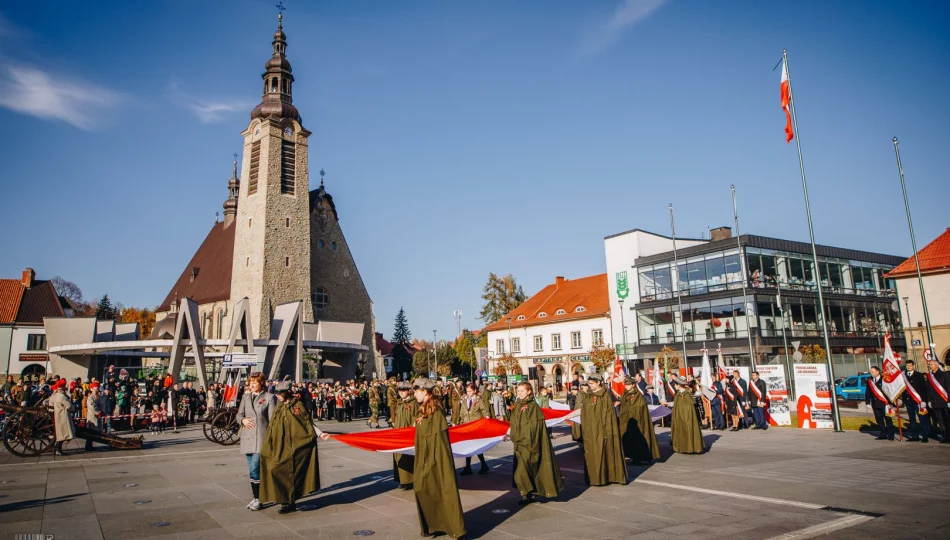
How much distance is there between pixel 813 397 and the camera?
18.0 m

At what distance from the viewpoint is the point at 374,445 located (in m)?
8.70

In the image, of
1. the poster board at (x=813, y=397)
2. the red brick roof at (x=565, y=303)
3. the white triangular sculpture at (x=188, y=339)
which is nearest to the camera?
the poster board at (x=813, y=397)

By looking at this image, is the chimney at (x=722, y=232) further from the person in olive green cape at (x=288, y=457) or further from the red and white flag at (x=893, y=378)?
the person in olive green cape at (x=288, y=457)

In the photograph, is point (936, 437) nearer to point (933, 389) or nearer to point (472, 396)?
point (933, 389)

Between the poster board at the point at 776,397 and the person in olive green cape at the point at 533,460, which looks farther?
the poster board at the point at 776,397

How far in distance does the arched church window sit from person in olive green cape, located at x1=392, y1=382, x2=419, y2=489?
43742 mm

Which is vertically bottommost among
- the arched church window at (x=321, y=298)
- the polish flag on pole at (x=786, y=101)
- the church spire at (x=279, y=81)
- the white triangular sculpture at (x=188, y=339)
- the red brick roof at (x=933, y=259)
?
the white triangular sculpture at (x=188, y=339)

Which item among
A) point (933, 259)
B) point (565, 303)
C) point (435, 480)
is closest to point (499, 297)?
point (565, 303)

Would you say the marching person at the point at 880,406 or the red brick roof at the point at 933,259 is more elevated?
the red brick roof at the point at 933,259

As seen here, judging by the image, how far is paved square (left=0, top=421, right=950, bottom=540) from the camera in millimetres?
6957

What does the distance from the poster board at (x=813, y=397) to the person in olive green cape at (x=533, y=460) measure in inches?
509

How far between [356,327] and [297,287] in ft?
24.5

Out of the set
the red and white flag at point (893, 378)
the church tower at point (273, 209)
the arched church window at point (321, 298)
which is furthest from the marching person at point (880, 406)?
the arched church window at point (321, 298)

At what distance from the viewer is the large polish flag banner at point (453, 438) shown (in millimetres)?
8719
